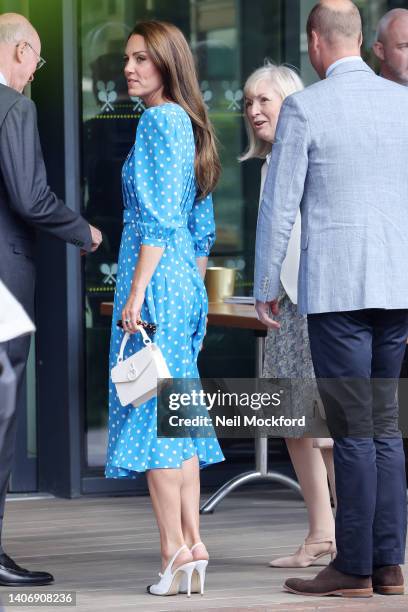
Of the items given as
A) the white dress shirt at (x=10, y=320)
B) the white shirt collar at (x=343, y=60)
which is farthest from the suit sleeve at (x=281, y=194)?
the white dress shirt at (x=10, y=320)

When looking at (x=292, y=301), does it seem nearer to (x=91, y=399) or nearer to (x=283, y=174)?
(x=283, y=174)

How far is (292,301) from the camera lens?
192 inches

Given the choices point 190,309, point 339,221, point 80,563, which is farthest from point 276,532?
point 339,221

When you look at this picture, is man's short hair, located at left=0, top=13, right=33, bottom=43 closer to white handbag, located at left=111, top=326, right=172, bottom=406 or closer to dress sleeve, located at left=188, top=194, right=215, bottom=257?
dress sleeve, located at left=188, top=194, right=215, bottom=257

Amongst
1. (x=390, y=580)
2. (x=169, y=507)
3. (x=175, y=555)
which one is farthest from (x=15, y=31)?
(x=390, y=580)

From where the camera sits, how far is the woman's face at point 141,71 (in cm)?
452

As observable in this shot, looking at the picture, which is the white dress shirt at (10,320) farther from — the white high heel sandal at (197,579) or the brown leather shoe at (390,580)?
the brown leather shoe at (390,580)

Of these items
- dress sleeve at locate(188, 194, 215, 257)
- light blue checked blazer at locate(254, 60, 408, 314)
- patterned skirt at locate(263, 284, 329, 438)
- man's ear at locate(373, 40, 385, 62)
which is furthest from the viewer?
man's ear at locate(373, 40, 385, 62)

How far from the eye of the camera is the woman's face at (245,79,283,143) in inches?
203

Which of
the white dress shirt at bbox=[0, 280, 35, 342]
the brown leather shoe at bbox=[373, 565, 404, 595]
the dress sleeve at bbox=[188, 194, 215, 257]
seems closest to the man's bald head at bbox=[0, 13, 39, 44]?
the dress sleeve at bbox=[188, 194, 215, 257]

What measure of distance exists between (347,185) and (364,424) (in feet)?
2.42

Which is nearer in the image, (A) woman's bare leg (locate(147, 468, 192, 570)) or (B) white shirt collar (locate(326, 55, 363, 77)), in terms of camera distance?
(B) white shirt collar (locate(326, 55, 363, 77))

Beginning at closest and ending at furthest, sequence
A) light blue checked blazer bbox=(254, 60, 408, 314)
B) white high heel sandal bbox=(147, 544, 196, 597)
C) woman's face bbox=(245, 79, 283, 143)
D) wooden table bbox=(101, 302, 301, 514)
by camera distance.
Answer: light blue checked blazer bbox=(254, 60, 408, 314) < white high heel sandal bbox=(147, 544, 196, 597) < woman's face bbox=(245, 79, 283, 143) < wooden table bbox=(101, 302, 301, 514)

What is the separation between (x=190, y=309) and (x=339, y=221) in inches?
24.2
